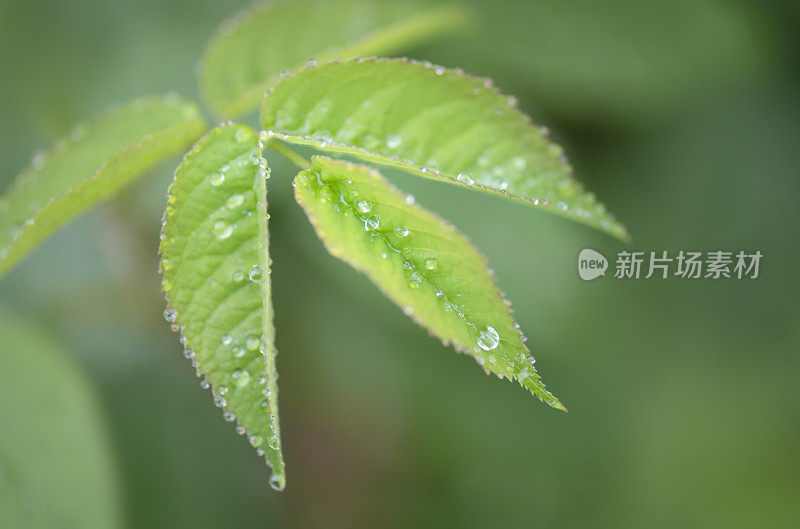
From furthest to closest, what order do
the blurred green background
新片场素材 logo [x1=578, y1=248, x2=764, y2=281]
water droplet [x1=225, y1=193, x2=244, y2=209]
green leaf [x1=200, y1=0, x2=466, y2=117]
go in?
新片场素材 logo [x1=578, y1=248, x2=764, y2=281] → the blurred green background → green leaf [x1=200, y1=0, x2=466, y2=117] → water droplet [x1=225, y1=193, x2=244, y2=209]

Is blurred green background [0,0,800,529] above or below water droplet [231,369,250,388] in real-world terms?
above

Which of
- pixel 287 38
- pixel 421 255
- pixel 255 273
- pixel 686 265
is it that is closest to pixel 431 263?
pixel 421 255

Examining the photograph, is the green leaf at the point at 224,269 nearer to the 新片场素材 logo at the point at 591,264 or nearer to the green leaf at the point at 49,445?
the green leaf at the point at 49,445

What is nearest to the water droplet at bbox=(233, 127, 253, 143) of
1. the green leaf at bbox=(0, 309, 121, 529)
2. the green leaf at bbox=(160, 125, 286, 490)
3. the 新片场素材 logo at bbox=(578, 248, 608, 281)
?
the green leaf at bbox=(160, 125, 286, 490)

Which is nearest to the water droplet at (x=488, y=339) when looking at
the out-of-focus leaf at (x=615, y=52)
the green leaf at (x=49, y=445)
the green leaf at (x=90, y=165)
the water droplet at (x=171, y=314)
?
the water droplet at (x=171, y=314)

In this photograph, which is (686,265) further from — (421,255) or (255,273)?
(255,273)

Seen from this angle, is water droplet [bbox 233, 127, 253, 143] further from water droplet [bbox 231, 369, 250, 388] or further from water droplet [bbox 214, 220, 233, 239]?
water droplet [bbox 231, 369, 250, 388]

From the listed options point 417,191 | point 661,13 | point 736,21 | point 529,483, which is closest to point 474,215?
point 417,191
